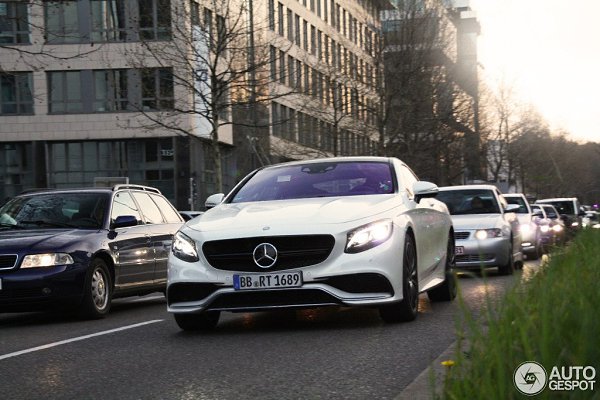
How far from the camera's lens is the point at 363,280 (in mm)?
7973

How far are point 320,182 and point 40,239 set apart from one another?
317 cm

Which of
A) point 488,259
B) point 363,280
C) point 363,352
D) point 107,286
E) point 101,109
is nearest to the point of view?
point 363,352

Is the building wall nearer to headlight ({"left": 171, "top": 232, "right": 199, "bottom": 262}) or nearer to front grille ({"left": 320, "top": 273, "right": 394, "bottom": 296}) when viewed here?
headlight ({"left": 171, "top": 232, "right": 199, "bottom": 262})

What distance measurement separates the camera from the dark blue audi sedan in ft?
34.0

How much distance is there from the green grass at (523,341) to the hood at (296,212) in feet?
12.3

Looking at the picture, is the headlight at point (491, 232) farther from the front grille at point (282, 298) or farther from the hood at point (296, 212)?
the front grille at point (282, 298)

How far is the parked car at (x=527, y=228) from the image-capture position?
79.4ft

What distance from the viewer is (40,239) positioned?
1059cm

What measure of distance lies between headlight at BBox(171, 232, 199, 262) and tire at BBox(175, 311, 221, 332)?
1.70 ft

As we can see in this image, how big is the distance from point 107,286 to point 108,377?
208 inches

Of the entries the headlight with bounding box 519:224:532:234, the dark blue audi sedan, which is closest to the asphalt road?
the dark blue audi sedan

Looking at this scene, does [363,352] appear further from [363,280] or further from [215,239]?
[215,239]

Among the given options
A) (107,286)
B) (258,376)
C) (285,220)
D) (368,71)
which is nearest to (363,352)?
(258,376)

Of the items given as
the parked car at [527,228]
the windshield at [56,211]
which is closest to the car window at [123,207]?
the windshield at [56,211]
